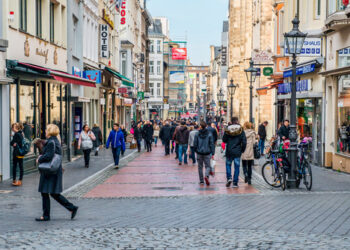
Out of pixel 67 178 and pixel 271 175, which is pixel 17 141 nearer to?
pixel 67 178

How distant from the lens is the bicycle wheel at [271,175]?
51.9ft

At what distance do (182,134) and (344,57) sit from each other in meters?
7.50

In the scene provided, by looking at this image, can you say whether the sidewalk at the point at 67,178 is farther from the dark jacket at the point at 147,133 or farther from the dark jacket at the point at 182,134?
the dark jacket at the point at 147,133

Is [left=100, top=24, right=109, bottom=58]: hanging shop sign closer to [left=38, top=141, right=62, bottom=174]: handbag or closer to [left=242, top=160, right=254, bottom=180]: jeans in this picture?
[left=242, top=160, right=254, bottom=180]: jeans

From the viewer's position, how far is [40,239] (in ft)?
29.8

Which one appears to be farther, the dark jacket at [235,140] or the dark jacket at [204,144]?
the dark jacket at [204,144]

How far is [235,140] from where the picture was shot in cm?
1631

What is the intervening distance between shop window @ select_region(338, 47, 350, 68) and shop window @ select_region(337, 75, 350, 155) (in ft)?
1.33

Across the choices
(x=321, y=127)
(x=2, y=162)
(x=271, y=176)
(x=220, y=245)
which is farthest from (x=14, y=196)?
(x=321, y=127)

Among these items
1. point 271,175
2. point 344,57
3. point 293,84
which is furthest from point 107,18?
point 271,175

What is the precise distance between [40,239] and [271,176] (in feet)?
26.5

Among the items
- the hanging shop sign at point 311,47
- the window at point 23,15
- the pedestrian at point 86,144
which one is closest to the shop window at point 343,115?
the hanging shop sign at point 311,47

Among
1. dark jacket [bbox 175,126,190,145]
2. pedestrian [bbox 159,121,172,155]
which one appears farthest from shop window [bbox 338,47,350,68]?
pedestrian [bbox 159,121,172,155]

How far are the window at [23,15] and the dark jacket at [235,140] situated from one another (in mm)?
7712
